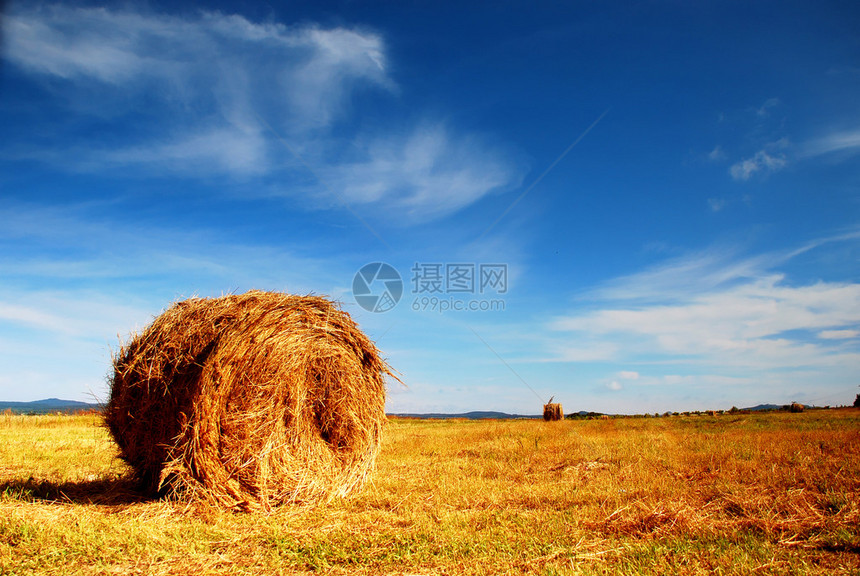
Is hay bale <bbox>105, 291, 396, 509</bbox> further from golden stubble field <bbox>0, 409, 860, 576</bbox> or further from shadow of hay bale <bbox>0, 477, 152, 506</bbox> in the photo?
golden stubble field <bbox>0, 409, 860, 576</bbox>

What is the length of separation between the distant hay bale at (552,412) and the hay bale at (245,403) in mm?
18851

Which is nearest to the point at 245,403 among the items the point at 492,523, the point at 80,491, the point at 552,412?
the point at 80,491

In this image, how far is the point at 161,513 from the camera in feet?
19.1

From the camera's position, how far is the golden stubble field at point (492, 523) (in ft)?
14.2

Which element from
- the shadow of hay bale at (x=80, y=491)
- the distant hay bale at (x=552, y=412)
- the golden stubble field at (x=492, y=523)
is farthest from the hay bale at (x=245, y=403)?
the distant hay bale at (x=552, y=412)

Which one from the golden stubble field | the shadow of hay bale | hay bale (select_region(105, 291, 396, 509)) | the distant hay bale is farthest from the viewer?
the distant hay bale

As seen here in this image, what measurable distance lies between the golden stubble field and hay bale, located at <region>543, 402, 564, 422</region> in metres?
16.1

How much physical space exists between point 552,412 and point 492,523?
20.6 meters

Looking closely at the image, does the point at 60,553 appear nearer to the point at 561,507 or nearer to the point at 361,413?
the point at 361,413

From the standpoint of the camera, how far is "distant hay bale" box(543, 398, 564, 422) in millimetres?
25031

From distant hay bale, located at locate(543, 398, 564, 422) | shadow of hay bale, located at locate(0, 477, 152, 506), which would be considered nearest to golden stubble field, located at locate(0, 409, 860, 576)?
shadow of hay bale, located at locate(0, 477, 152, 506)

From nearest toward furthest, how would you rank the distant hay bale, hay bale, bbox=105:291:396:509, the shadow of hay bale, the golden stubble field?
the golden stubble field < hay bale, bbox=105:291:396:509 < the shadow of hay bale < the distant hay bale

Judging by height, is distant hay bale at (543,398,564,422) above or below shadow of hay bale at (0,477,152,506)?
above

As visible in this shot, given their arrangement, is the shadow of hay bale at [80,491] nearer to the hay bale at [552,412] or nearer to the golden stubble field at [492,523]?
the golden stubble field at [492,523]
